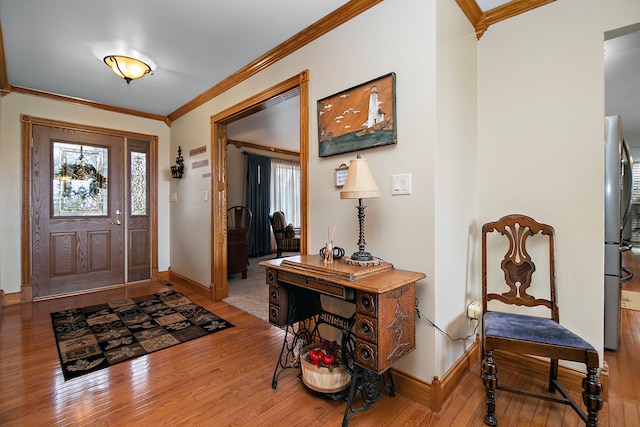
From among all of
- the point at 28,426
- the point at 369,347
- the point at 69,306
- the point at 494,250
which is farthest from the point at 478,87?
the point at 69,306

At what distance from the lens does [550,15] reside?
72.7 inches

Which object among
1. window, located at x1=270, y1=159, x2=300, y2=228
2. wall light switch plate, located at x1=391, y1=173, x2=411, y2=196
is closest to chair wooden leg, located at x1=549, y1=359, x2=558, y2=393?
wall light switch plate, located at x1=391, y1=173, x2=411, y2=196

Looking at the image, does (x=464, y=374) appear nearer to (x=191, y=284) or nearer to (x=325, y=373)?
(x=325, y=373)

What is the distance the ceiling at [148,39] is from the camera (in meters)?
2.03

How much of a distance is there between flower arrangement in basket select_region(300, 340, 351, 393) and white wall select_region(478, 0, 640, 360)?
1458 mm

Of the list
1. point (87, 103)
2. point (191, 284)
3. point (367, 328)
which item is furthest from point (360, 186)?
point (87, 103)

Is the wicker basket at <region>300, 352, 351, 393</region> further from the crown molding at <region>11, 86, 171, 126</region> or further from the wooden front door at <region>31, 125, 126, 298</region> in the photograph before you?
the crown molding at <region>11, 86, 171, 126</region>

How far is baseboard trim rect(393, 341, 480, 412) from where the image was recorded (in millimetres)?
1618

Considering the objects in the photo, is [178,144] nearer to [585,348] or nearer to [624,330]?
[585,348]

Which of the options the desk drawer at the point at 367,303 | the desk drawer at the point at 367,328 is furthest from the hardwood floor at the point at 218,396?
the desk drawer at the point at 367,303

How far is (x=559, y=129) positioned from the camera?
72.6 inches

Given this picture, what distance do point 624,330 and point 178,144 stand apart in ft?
17.8

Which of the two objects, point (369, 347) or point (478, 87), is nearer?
point (369, 347)

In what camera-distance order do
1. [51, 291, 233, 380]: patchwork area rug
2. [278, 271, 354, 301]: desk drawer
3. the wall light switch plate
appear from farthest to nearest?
[51, 291, 233, 380]: patchwork area rug, the wall light switch plate, [278, 271, 354, 301]: desk drawer
